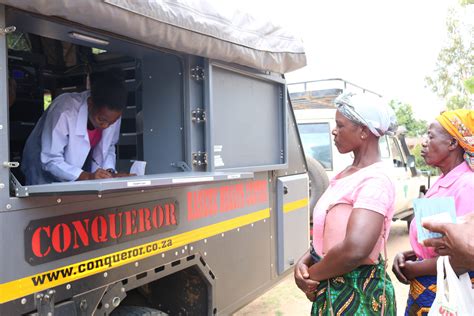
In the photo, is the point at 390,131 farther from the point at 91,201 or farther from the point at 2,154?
the point at 2,154

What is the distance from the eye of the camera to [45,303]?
1.94m

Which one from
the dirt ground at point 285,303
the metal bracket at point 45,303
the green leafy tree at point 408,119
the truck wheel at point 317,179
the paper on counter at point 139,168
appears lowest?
the dirt ground at point 285,303

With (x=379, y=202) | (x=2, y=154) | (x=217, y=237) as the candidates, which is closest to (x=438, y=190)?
(x=379, y=202)

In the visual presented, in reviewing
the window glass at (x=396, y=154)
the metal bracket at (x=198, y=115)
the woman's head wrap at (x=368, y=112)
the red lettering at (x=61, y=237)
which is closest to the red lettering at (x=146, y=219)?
the red lettering at (x=61, y=237)

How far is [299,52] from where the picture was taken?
11.9 feet

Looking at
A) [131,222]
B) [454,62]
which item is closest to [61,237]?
[131,222]

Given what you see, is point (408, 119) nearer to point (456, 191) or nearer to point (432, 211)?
point (456, 191)

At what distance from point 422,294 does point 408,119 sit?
31.8 metres

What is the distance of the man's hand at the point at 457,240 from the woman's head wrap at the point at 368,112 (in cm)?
52

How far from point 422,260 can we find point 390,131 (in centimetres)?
65

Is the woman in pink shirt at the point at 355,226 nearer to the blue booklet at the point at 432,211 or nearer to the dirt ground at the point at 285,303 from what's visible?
the blue booklet at the point at 432,211

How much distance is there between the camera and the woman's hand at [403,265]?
2.36 meters

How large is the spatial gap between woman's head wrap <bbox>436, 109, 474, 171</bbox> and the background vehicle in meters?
4.22

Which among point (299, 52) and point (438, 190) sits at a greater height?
point (299, 52)
